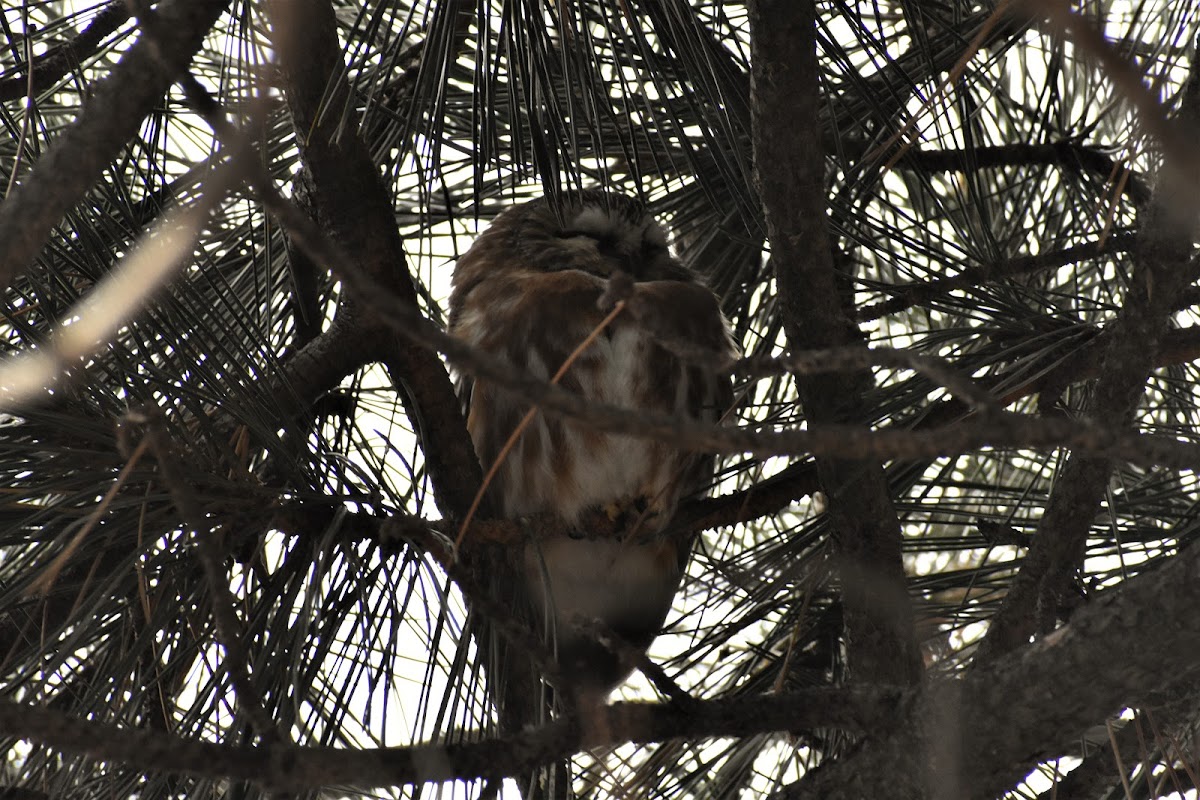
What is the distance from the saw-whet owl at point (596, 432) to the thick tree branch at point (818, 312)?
0.52m

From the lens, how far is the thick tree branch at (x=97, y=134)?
116 centimetres

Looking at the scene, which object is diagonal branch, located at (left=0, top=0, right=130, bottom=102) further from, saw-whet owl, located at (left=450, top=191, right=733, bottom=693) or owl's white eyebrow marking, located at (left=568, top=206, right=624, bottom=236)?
owl's white eyebrow marking, located at (left=568, top=206, right=624, bottom=236)

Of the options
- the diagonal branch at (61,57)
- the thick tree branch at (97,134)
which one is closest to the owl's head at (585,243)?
the diagonal branch at (61,57)

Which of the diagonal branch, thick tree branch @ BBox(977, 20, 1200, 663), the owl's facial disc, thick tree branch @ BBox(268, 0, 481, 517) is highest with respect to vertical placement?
the owl's facial disc

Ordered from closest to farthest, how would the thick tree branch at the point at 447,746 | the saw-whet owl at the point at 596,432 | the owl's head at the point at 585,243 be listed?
1. the thick tree branch at the point at 447,746
2. the saw-whet owl at the point at 596,432
3. the owl's head at the point at 585,243

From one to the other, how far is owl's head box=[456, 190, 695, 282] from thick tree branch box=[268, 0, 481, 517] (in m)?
0.80

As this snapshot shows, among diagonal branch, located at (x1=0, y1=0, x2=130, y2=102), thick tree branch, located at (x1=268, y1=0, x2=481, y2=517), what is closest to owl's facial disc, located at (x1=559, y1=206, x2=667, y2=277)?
thick tree branch, located at (x1=268, y1=0, x2=481, y2=517)

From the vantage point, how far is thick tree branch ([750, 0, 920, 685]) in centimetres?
173

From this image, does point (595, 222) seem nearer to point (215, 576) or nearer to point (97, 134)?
point (97, 134)

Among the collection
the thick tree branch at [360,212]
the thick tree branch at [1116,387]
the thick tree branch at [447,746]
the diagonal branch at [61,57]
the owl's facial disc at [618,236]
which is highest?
the owl's facial disc at [618,236]

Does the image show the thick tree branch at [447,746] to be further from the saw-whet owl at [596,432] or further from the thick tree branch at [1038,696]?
the saw-whet owl at [596,432]

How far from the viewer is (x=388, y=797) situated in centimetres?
200

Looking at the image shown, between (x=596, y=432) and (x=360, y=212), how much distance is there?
696 mm

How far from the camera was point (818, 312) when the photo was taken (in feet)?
6.20
